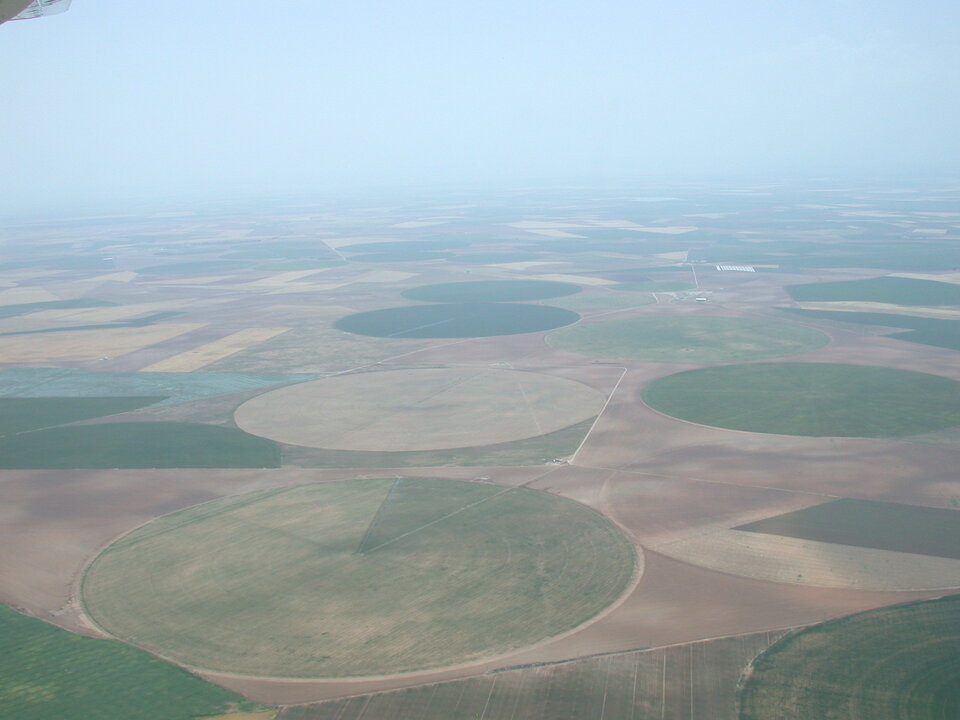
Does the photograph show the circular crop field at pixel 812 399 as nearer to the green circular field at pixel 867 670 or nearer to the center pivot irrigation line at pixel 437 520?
the center pivot irrigation line at pixel 437 520

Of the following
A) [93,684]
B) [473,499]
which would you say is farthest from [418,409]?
[93,684]

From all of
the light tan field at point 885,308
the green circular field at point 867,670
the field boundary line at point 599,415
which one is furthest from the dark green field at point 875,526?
the light tan field at point 885,308

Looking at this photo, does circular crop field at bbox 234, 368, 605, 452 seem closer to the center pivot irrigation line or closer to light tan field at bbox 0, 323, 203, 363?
the center pivot irrigation line

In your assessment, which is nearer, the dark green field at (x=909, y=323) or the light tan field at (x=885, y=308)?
the dark green field at (x=909, y=323)

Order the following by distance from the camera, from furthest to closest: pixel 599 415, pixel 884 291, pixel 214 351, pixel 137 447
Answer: pixel 884 291 → pixel 214 351 → pixel 599 415 → pixel 137 447

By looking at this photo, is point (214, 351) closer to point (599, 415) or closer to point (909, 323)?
point (599, 415)

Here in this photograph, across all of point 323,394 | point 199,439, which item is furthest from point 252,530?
point 323,394

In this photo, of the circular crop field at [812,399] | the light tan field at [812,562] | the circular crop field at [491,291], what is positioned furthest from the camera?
the circular crop field at [491,291]

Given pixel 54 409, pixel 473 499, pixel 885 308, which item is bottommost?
pixel 473 499
